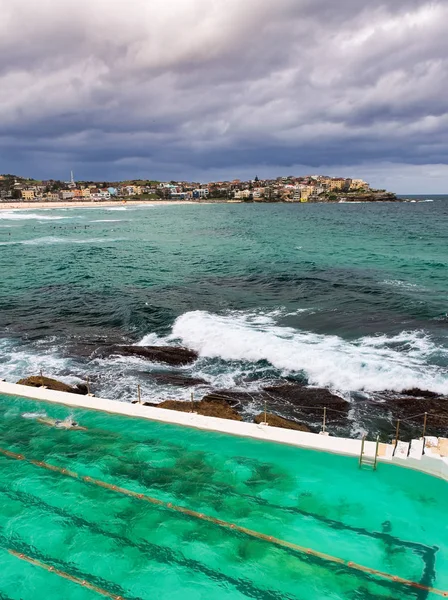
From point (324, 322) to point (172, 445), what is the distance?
1255 centimetres

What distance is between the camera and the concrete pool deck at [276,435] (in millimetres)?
8961

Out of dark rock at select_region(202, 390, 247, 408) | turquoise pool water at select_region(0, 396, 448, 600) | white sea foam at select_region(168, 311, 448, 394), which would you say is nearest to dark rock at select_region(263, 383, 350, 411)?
white sea foam at select_region(168, 311, 448, 394)

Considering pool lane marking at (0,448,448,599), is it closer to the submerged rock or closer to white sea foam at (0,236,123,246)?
the submerged rock

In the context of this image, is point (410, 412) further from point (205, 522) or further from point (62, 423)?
point (62, 423)

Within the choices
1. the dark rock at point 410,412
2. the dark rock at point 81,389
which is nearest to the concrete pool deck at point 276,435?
the dark rock at point 81,389

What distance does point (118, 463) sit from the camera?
9273 mm

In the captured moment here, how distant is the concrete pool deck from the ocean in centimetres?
197

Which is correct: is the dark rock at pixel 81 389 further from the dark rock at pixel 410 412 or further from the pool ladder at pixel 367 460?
the dark rock at pixel 410 412

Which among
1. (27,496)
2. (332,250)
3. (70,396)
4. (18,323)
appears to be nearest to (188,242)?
(332,250)

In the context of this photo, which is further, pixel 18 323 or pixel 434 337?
pixel 18 323

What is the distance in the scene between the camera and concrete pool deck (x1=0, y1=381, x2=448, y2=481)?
8.96 m

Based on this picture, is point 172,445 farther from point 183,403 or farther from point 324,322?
point 324,322

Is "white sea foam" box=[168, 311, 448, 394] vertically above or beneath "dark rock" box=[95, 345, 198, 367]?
above

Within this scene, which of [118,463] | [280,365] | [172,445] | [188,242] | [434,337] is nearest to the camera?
[118,463]
